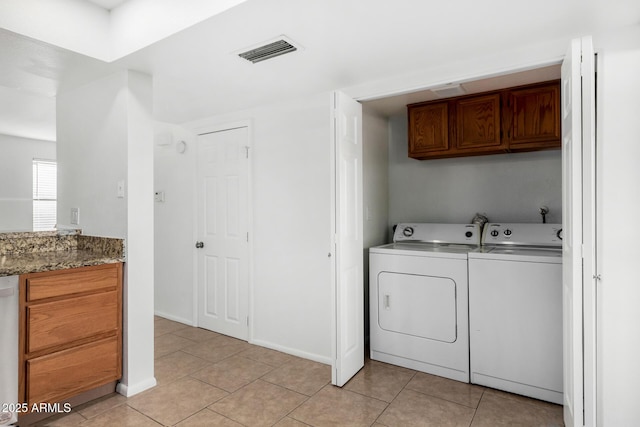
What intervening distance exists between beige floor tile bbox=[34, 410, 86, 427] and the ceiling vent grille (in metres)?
2.31

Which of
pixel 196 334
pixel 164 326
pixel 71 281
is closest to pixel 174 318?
pixel 164 326

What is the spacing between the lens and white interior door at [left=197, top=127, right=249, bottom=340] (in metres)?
3.44

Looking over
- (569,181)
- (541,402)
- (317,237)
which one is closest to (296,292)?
(317,237)

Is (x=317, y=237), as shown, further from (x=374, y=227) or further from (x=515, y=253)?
(x=515, y=253)

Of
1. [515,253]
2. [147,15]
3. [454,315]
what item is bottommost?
[454,315]

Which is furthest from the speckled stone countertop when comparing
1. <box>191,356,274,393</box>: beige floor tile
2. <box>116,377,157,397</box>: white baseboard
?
<box>191,356,274,393</box>: beige floor tile

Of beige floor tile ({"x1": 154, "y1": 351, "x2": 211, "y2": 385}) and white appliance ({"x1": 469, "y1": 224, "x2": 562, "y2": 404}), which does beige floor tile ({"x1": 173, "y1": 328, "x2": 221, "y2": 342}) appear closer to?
beige floor tile ({"x1": 154, "y1": 351, "x2": 211, "y2": 385})

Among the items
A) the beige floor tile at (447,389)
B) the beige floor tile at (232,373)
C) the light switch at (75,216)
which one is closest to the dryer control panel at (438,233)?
the beige floor tile at (447,389)

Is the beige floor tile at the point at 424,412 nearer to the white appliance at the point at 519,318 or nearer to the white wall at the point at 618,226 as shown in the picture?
the white appliance at the point at 519,318

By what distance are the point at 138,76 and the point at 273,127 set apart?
112 cm

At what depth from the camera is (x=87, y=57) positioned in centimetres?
220

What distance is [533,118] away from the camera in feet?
9.05

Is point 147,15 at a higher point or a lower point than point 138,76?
higher

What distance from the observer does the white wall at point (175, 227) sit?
3832mm
